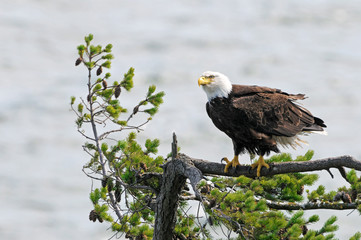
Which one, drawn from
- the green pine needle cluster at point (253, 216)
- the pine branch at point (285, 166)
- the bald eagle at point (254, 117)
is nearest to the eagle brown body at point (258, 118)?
the bald eagle at point (254, 117)

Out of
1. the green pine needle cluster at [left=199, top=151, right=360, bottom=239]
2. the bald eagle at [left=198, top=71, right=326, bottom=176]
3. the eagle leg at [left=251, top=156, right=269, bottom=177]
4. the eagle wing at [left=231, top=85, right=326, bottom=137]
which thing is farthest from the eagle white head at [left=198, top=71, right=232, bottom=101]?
the green pine needle cluster at [left=199, top=151, right=360, bottom=239]

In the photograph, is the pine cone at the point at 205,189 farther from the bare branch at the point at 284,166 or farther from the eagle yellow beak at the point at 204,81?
the eagle yellow beak at the point at 204,81

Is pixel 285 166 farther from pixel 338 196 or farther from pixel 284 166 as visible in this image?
pixel 338 196

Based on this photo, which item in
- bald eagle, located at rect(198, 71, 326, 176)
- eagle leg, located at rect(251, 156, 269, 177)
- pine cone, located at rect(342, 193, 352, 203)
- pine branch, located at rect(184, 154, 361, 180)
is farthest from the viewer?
bald eagle, located at rect(198, 71, 326, 176)

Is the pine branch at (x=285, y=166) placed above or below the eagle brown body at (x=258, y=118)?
below

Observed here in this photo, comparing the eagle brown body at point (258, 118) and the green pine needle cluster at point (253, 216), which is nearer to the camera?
the green pine needle cluster at point (253, 216)

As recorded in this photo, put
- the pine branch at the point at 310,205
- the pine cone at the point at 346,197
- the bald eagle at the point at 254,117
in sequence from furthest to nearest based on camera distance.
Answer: the bald eagle at the point at 254,117 < the pine branch at the point at 310,205 < the pine cone at the point at 346,197

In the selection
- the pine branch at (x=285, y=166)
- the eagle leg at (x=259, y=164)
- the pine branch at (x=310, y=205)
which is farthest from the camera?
the eagle leg at (x=259, y=164)

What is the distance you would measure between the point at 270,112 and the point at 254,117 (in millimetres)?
276

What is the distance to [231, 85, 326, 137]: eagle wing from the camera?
20.2ft

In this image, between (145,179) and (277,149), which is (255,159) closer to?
(277,149)

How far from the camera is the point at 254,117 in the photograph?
617 centimetres

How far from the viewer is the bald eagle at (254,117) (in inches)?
242

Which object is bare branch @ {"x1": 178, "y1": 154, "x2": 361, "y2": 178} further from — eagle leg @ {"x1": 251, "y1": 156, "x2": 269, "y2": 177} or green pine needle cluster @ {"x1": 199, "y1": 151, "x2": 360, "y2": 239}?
green pine needle cluster @ {"x1": 199, "y1": 151, "x2": 360, "y2": 239}
